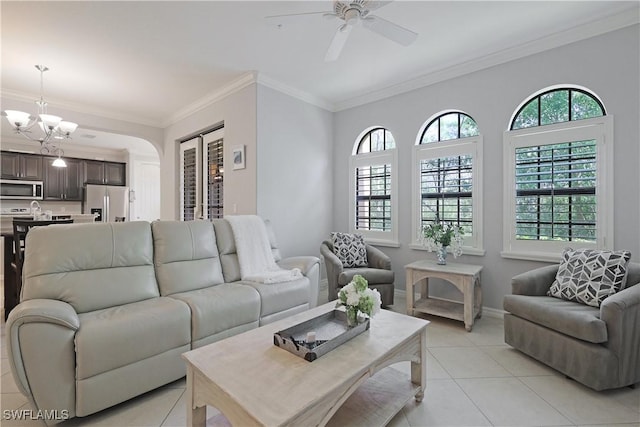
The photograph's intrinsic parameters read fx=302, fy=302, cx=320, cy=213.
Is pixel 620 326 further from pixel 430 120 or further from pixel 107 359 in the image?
pixel 107 359

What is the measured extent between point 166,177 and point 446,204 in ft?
16.1

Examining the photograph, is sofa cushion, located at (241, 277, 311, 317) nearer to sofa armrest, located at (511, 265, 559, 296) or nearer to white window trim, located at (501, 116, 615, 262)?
sofa armrest, located at (511, 265, 559, 296)

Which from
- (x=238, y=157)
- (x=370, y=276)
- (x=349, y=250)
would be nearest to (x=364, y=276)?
(x=370, y=276)

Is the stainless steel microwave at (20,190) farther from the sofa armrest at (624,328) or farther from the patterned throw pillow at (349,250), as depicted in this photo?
the sofa armrest at (624,328)

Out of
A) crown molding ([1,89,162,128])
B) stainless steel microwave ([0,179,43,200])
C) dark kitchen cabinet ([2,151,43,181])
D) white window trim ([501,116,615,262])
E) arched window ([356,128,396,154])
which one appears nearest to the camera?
white window trim ([501,116,615,262])

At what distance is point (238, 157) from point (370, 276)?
2.30 meters

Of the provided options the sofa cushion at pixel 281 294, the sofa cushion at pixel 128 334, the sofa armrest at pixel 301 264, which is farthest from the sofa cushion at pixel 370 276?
the sofa cushion at pixel 128 334

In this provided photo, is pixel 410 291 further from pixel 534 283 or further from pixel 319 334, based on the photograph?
pixel 319 334

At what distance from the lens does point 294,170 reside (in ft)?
14.1

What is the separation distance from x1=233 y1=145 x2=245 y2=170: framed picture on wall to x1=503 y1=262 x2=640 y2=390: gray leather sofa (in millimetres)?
3352

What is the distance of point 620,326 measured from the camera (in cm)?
190

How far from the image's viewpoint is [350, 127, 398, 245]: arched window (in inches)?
168

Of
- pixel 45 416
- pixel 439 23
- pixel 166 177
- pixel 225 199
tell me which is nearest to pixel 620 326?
pixel 439 23

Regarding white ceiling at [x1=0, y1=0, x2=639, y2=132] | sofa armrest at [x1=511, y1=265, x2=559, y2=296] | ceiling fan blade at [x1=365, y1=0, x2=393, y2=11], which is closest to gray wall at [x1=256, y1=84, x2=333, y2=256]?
white ceiling at [x1=0, y1=0, x2=639, y2=132]
